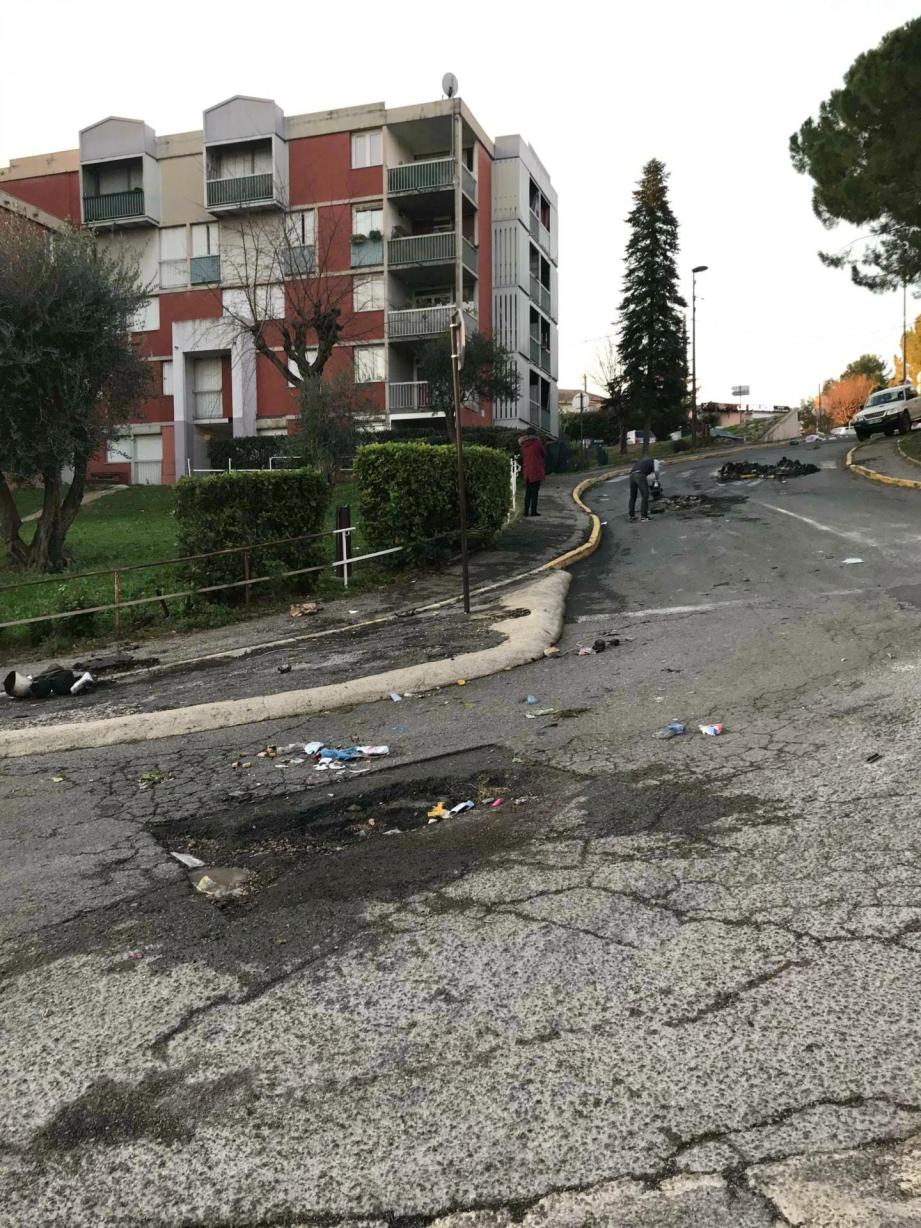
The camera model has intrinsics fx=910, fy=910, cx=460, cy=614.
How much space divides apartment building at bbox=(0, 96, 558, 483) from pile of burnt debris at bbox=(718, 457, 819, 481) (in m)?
9.90

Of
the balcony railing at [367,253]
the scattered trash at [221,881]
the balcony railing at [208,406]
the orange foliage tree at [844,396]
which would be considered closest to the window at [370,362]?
the balcony railing at [367,253]

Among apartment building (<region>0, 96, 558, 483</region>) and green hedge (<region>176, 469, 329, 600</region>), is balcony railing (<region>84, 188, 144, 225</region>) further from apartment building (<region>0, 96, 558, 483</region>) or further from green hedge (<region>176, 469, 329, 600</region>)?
green hedge (<region>176, 469, 329, 600</region>)

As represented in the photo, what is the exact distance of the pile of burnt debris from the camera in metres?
25.0

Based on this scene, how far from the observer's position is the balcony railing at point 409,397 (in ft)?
109

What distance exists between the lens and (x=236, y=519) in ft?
38.7

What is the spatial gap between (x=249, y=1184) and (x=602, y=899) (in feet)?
5.50

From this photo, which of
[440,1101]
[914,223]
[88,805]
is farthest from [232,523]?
[914,223]

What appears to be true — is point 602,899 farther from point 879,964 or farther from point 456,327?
point 456,327

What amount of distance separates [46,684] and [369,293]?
2824 cm

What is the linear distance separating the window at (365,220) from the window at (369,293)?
1855 mm

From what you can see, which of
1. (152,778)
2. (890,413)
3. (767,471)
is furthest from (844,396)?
(152,778)

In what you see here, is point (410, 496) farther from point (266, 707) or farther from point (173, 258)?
point (173, 258)

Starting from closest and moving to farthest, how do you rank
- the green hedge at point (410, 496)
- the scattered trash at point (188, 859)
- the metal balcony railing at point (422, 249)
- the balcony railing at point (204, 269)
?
the scattered trash at point (188, 859) → the green hedge at point (410, 496) → the metal balcony railing at point (422, 249) → the balcony railing at point (204, 269)

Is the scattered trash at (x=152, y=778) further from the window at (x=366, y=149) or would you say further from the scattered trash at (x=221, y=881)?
the window at (x=366, y=149)
